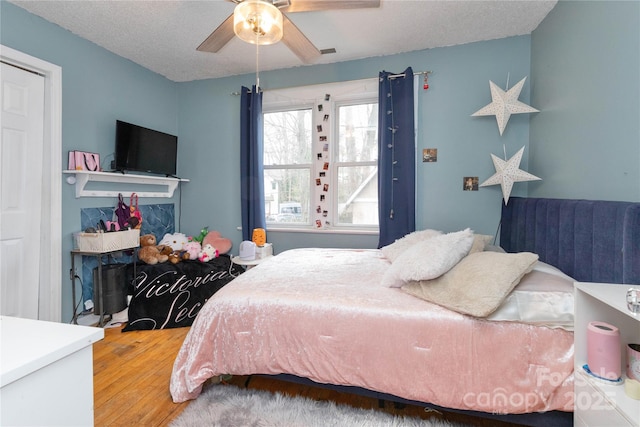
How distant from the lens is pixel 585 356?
1.21 metres

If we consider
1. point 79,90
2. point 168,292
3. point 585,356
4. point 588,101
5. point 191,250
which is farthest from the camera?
point 191,250

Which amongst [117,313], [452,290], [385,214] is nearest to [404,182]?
[385,214]

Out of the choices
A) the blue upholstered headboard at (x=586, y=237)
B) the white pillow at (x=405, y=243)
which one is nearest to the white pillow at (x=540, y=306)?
the blue upholstered headboard at (x=586, y=237)

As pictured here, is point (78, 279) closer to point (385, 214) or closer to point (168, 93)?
point (168, 93)

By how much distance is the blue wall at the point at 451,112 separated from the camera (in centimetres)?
169

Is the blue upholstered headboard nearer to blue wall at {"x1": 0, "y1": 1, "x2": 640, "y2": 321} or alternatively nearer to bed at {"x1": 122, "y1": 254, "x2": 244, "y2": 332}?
blue wall at {"x1": 0, "y1": 1, "x2": 640, "y2": 321}

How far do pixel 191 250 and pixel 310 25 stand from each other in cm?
250

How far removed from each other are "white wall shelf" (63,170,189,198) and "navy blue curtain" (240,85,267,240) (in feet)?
2.83

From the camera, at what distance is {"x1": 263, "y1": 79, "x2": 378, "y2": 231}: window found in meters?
3.29

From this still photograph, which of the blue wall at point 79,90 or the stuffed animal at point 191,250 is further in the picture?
the stuffed animal at point 191,250

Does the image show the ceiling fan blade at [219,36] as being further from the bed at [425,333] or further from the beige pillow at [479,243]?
the beige pillow at [479,243]

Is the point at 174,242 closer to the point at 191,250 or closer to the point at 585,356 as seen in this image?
the point at 191,250

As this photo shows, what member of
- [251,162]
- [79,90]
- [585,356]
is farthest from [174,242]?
[585,356]

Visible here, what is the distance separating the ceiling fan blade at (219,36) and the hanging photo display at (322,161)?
141 centimetres
